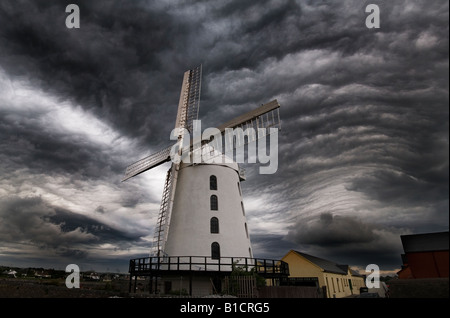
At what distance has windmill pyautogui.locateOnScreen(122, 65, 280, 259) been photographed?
2258cm

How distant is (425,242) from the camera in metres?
7.43

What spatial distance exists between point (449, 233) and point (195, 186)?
20.0 meters

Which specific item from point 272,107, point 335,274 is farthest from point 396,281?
point 335,274

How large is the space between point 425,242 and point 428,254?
32cm

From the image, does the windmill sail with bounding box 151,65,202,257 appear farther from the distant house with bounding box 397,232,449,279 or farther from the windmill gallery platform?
the distant house with bounding box 397,232,449,279

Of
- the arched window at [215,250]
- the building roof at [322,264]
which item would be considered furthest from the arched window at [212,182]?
the building roof at [322,264]

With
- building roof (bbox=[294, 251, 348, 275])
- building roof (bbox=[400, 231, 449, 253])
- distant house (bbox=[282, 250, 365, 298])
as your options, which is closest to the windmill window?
distant house (bbox=[282, 250, 365, 298])

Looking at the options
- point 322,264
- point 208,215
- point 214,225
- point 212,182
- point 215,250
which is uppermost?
point 212,182

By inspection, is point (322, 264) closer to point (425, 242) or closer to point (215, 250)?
point (215, 250)

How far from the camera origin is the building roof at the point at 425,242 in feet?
22.3

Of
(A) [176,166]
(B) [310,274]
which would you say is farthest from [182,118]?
(B) [310,274]

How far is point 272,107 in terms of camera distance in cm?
2184

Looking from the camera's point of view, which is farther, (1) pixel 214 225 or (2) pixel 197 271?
(1) pixel 214 225
